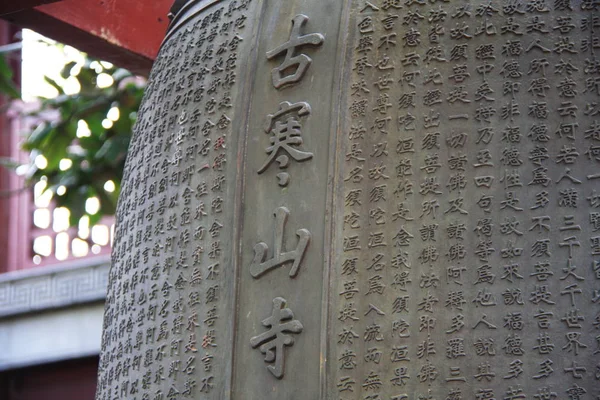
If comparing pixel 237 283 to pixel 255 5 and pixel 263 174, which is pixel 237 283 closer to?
pixel 263 174

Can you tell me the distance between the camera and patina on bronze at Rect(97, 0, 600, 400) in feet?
8.39

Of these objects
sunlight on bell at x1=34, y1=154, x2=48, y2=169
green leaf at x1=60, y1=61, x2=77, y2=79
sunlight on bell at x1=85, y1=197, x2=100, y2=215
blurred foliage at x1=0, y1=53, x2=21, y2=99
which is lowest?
sunlight on bell at x1=85, y1=197, x2=100, y2=215

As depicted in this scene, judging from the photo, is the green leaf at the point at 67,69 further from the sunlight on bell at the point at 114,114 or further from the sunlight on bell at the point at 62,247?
the sunlight on bell at the point at 62,247

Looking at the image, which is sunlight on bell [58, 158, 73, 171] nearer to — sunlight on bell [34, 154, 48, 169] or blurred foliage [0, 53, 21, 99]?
sunlight on bell [34, 154, 48, 169]

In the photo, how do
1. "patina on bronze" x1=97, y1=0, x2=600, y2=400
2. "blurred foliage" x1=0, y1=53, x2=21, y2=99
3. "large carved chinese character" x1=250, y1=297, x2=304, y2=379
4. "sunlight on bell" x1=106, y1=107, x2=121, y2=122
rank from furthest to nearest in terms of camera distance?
"sunlight on bell" x1=106, y1=107, x2=121, y2=122
"blurred foliage" x1=0, y1=53, x2=21, y2=99
"large carved chinese character" x1=250, y1=297, x2=304, y2=379
"patina on bronze" x1=97, y1=0, x2=600, y2=400

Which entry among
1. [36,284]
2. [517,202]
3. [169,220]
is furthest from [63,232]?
[517,202]

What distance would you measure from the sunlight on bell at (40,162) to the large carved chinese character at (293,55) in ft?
12.1

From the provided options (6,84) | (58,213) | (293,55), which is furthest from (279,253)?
(58,213)

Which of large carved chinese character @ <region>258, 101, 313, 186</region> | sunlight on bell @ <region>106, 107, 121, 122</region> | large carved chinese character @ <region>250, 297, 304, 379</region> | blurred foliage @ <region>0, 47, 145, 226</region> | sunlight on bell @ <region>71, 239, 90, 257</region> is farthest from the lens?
sunlight on bell @ <region>71, 239, 90, 257</region>

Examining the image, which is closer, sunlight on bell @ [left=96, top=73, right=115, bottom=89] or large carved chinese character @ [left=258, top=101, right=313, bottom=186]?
large carved chinese character @ [left=258, top=101, right=313, bottom=186]

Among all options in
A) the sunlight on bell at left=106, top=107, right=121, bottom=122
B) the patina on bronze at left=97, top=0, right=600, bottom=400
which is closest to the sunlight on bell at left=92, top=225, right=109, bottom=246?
the sunlight on bell at left=106, top=107, right=121, bottom=122

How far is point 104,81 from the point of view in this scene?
6355 mm

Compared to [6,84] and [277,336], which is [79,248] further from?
[277,336]

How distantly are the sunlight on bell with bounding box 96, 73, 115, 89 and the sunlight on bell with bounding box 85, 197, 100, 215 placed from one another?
63 cm
